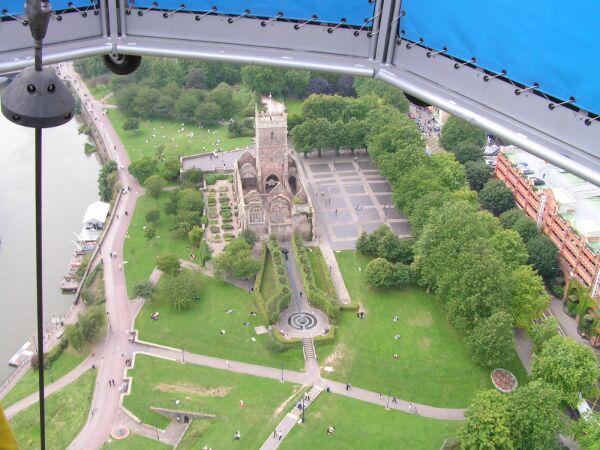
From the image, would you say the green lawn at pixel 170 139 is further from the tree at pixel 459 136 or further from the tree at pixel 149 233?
the tree at pixel 459 136

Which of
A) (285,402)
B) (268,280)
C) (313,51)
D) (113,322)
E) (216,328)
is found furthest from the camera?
(268,280)

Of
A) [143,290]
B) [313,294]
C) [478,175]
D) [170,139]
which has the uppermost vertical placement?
[170,139]

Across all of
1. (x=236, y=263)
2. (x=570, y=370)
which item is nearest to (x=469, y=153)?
(x=236, y=263)

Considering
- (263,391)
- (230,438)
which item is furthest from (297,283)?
(230,438)

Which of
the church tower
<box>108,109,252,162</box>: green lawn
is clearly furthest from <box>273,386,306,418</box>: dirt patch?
<box>108,109,252,162</box>: green lawn


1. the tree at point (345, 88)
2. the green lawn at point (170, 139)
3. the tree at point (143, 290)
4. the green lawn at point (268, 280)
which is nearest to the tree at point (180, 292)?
the tree at point (143, 290)

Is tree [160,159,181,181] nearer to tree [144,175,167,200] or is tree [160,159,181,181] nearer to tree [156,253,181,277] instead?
tree [144,175,167,200]

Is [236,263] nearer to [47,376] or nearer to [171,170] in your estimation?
[47,376]
